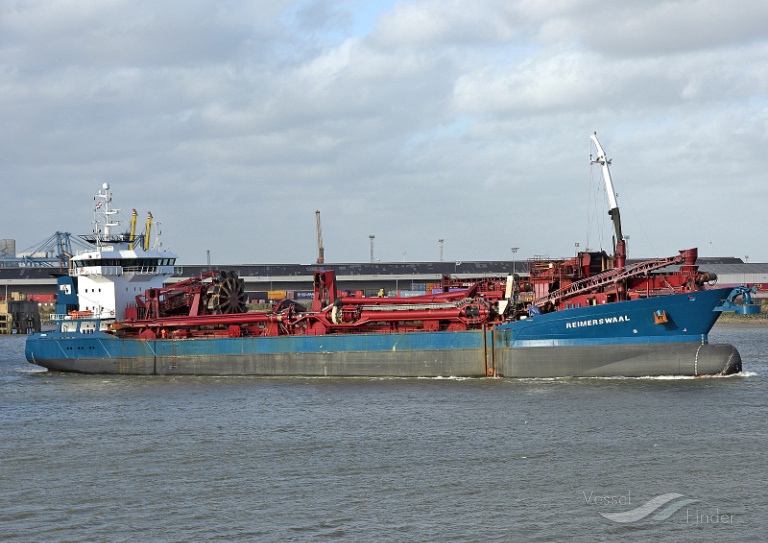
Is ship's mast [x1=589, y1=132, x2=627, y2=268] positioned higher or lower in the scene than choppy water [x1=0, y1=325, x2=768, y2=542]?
higher

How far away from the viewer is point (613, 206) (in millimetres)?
39156

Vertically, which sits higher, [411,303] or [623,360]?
[411,303]

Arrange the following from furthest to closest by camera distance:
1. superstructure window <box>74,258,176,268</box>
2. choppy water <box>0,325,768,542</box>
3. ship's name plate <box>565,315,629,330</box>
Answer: superstructure window <box>74,258,176,268</box>, ship's name plate <box>565,315,629,330</box>, choppy water <box>0,325,768,542</box>

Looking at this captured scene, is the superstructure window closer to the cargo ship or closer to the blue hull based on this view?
the cargo ship


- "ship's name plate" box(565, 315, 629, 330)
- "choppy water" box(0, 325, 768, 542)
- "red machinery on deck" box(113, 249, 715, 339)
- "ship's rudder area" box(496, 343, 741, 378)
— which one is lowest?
"choppy water" box(0, 325, 768, 542)

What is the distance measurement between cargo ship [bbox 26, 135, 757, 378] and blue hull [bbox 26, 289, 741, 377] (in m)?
0.05

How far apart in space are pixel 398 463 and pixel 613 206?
2106cm

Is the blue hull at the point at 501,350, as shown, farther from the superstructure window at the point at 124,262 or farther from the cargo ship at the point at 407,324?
the superstructure window at the point at 124,262

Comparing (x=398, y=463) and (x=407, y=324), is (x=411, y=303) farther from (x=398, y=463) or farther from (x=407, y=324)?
(x=398, y=463)

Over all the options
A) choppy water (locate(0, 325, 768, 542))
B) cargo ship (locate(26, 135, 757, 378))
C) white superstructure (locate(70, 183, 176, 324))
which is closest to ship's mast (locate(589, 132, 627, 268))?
cargo ship (locate(26, 135, 757, 378))

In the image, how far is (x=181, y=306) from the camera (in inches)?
1793

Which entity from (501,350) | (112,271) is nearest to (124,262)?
(112,271)

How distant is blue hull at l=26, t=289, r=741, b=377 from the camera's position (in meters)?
34.1

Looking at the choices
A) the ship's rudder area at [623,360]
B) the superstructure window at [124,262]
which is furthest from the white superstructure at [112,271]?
the ship's rudder area at [623,360]
